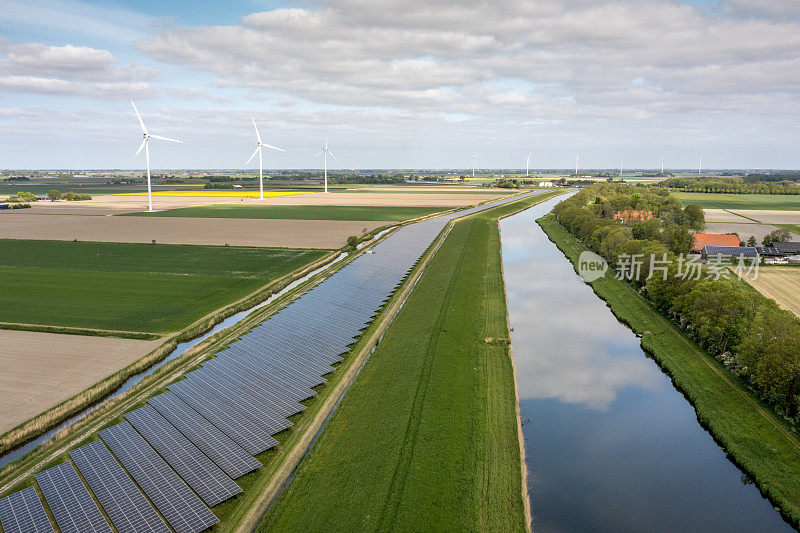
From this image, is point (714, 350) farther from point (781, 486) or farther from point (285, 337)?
point (285, 337)

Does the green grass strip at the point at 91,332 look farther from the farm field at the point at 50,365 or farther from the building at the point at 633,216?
the building at the point at 633,216

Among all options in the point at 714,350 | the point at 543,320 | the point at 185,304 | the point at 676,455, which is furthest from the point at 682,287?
the point at 185,304

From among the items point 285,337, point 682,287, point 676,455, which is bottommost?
point 676,455

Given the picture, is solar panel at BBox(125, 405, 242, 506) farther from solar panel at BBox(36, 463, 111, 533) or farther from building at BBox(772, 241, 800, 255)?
building at BBox(772, 241, 800, 255)

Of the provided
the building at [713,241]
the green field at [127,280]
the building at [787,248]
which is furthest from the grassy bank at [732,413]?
the green field at [127,280]

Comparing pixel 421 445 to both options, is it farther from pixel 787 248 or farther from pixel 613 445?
pixel 787 248
